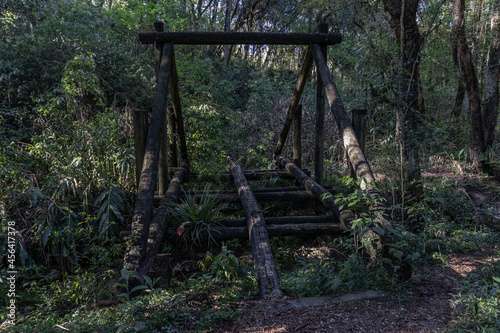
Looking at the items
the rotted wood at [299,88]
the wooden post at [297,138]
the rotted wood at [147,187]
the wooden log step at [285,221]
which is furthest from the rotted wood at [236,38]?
the wooden log step at [285,221]

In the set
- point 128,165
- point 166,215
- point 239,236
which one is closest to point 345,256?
point 239,236

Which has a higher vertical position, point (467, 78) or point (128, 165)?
point (467, 78)

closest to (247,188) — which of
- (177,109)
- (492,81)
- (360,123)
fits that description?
(360,123)

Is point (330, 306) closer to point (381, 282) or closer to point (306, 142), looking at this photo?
point (381, 282)

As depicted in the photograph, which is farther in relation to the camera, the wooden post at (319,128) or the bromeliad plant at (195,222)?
the wooden post at (319,128)

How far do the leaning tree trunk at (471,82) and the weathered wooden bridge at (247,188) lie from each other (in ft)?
12.4

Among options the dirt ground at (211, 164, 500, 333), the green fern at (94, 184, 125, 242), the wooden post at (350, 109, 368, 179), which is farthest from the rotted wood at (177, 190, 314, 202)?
the dirt ground at (211, 164, 500, 333)

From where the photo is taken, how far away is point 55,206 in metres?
4.26

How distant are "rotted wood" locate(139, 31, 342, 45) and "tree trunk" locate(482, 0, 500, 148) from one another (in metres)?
4.51

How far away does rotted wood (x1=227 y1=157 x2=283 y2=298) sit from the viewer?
2.59 m

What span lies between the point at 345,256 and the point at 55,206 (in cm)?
369

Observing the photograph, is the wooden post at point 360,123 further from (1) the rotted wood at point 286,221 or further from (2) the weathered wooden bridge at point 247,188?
(1) the rotted wood at point 286,221

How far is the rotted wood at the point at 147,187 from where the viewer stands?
2.73 m

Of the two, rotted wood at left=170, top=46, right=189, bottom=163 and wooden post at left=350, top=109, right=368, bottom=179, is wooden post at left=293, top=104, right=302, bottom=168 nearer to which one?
rotted wood at left=170, top=46, right=189, bottom=163
